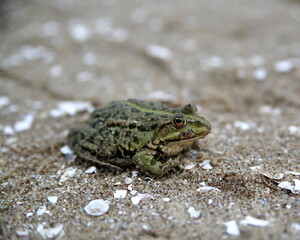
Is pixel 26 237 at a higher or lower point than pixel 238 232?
lower

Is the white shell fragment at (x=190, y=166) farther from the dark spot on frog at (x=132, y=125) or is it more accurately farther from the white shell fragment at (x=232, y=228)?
the white shell fragment at (x=232, y=228)

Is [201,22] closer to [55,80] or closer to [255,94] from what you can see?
[255,94]

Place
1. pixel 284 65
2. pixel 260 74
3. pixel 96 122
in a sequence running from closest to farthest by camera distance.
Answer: pixel 96 122 → pixel 260 74 → pixel 284 65

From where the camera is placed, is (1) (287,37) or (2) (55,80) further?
(1) (287,37)

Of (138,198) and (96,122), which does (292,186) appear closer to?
(138,198)

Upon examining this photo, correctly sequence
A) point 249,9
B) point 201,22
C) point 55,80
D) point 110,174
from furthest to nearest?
point 249,9 < point 201,22 < point 55,80 < point 110,174

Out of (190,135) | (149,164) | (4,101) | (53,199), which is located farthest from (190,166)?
(4,101)

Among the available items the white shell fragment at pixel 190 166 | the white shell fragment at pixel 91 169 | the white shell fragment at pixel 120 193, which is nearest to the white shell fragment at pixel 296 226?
the white shell fragment at pixel 190 166

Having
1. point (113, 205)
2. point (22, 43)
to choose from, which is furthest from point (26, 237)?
point (22, 43)
